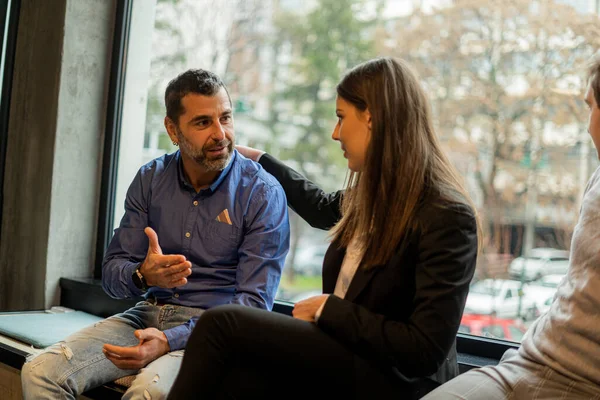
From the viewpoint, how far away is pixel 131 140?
3.55 m

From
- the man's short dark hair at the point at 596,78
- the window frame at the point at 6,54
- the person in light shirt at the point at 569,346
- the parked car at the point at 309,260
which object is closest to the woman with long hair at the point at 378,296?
the person in light shirt at the point at 569,346

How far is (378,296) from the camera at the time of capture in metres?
1.68

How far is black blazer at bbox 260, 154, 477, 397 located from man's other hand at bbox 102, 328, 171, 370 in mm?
691

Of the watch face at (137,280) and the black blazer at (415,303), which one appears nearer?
the black blazer at (415,303)

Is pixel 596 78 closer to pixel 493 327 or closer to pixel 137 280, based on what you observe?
pixel 493 327

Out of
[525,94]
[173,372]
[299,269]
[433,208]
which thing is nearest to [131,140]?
[299,269]

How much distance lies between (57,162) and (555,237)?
2.31 metres

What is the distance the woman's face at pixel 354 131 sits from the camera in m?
1.77

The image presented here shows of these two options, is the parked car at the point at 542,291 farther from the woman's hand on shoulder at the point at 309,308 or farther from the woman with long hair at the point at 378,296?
the woman's hand on shoulder at the point at 309,308

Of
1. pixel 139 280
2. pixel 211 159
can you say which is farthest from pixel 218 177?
pixel 139 280

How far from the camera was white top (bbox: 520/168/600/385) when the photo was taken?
4.95 ft

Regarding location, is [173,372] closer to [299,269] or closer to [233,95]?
[299,269]

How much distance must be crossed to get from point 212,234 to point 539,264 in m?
1.12

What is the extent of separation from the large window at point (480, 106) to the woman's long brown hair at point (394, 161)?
66 cm
